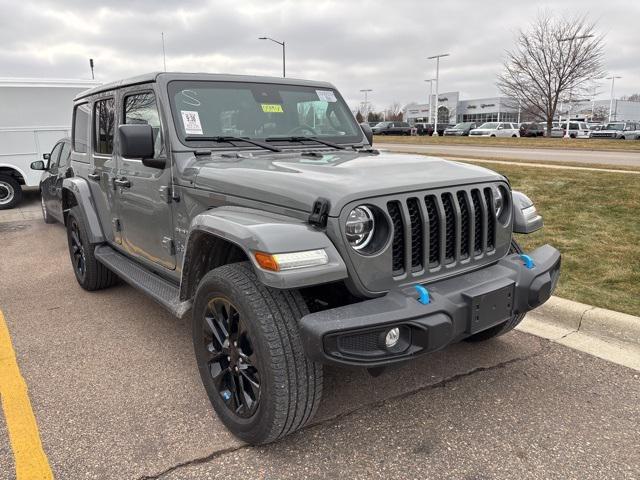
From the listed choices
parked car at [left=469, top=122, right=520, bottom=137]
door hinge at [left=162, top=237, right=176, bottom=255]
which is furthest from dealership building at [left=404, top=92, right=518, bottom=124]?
door hinge at [left=162, top=237, right=176, bottom=255]

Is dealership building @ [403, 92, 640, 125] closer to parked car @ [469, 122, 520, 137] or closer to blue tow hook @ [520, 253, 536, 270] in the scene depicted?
parked car @ [469, 122, 520, 137]

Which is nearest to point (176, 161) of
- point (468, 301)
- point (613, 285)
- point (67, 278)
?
point (468, 301)

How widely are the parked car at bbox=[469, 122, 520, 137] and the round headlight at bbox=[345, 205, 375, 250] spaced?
38.4 metres

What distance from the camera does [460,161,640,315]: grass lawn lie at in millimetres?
4461

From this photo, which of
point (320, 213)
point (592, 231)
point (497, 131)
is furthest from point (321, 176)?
point (497, 131)

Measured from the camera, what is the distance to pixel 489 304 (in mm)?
2562

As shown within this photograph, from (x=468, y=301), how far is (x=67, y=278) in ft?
15.6

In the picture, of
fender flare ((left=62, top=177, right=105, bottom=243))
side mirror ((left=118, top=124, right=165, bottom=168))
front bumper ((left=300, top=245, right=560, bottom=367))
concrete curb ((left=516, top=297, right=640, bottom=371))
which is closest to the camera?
front bumper ((left=300, top=245, right=560, bottom=367))

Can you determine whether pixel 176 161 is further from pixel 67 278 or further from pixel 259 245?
pixel 67 278

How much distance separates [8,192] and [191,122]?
9273 millimetres

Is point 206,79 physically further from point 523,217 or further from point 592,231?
point 592,231

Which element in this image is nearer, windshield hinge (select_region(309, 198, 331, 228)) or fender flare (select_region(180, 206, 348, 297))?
fender flare (select_region(180, 206, 348, 297))

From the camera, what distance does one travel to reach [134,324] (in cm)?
431

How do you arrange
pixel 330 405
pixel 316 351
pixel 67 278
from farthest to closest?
pixel 67 278, pixel 330 405, pixel 316 351
